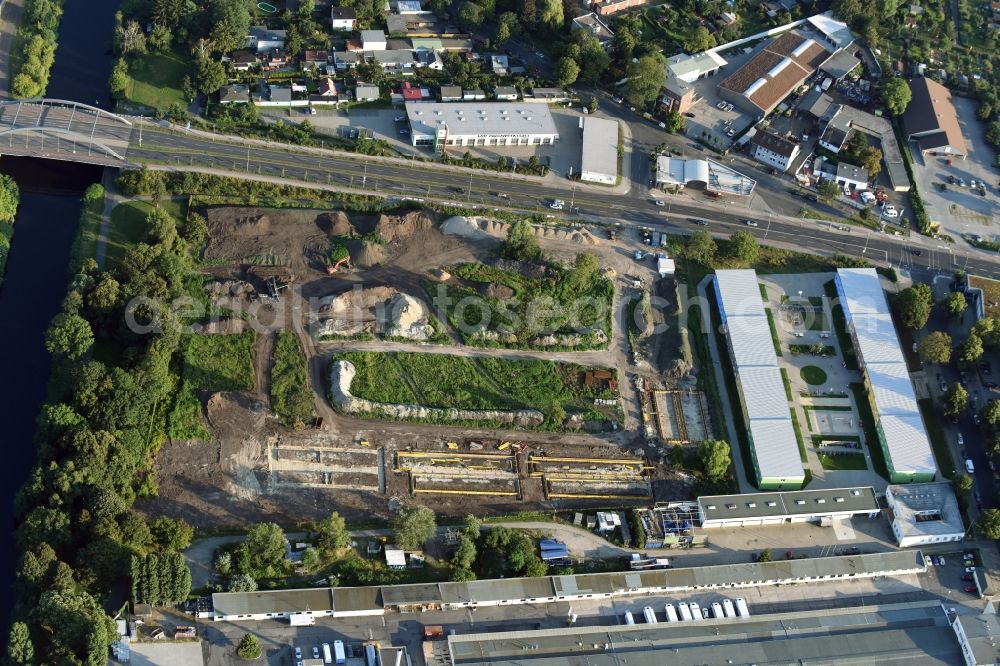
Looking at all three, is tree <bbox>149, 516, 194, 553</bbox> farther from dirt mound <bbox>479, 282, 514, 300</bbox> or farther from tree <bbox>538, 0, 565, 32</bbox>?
tree <bbox>538, 0, 565, 32</bbox>

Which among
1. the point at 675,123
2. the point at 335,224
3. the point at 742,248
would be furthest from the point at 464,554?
the point at 675,123

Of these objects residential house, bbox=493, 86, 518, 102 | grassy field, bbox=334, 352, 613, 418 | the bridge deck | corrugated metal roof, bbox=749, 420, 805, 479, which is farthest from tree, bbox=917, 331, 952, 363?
the bridge deck

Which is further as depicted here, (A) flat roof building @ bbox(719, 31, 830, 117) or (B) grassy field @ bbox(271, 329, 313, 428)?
(A) flat roof building @ bbox(719, 31, 830, 117)

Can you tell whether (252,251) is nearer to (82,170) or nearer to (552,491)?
(82,170)

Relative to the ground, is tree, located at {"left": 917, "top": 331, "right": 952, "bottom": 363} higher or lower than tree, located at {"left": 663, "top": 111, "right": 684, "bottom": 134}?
lower

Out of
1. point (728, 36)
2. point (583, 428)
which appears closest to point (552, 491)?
point (583, 428)

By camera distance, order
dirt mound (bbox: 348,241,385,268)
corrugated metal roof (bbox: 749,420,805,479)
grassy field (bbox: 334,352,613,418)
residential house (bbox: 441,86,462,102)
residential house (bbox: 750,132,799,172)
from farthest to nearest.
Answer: residential house (bbox: 441,86,462,102) < residential house (bbox: 750,132,799,172) < dirt mound (bbox: 348,241,385,268) < grassy field (bbox: 334,352,613,418) < corrugated metal roof (bbox: 749,420,805,479)

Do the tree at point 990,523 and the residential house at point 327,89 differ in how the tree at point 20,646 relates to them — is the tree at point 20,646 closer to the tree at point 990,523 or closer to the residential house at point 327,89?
the residential house at point 327,89

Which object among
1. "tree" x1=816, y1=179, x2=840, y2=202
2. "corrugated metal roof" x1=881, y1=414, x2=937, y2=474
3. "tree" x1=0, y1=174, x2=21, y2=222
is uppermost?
"tree" x1=816, y1=179, x2=840, y2=202

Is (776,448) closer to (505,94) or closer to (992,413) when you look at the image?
(992,413)
